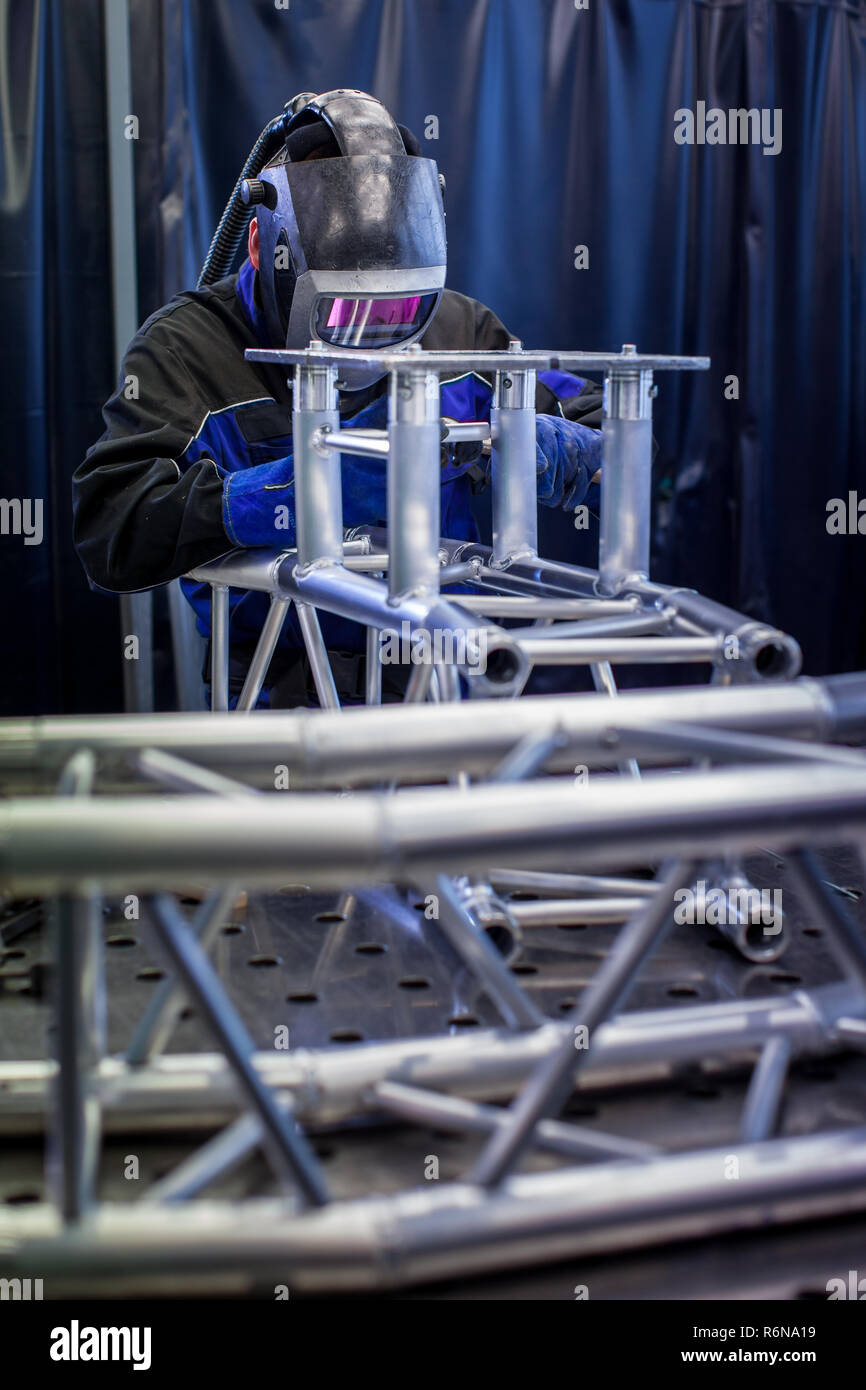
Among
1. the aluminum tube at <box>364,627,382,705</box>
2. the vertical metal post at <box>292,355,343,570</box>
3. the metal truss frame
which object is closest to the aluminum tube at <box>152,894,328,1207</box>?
the metal truss frame

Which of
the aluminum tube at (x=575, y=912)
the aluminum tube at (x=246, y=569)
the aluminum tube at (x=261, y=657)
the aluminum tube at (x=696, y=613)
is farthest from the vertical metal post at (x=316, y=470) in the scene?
the aluminum tube at (x=575, y=912)

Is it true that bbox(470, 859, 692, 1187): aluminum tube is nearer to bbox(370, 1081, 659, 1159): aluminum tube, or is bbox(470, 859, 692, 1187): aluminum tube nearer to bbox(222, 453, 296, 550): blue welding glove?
bbox(370, 1081, 659, 1159): aluminum tube

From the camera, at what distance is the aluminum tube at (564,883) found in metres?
1.66

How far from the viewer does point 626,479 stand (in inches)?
64.6

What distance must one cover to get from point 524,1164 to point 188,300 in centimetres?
162

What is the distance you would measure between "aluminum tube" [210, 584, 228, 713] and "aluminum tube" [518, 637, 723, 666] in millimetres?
788

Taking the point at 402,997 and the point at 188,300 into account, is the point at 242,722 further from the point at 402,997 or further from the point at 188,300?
the point at 188,300

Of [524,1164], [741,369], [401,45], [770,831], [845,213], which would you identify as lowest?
[524,1164]

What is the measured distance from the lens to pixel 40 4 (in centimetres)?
282

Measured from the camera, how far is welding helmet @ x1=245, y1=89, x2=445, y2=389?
1829mm

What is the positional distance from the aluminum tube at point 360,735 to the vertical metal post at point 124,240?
1.94m

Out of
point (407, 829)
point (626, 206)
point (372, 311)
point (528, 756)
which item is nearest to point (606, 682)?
point (372, 311)

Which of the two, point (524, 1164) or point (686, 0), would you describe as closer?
point (524, 1164)

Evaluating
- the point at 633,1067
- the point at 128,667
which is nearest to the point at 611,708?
the point at 633,1067
